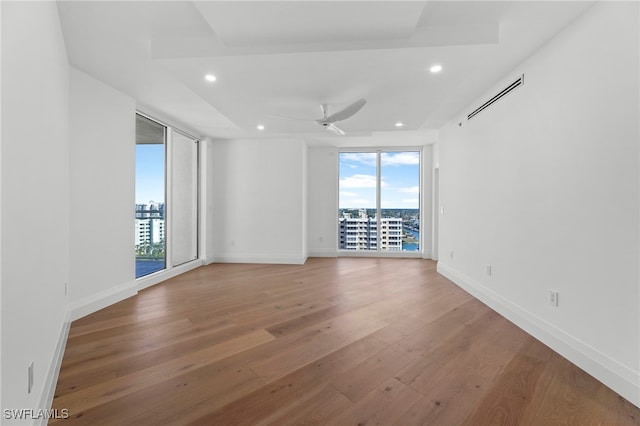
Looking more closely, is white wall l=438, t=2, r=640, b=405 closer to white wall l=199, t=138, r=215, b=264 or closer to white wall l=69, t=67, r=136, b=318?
white wall l=69, t=67, r=136, b=318

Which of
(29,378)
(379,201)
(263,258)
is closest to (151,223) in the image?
(263,258)

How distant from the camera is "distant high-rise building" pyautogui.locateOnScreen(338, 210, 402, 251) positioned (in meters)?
6.24

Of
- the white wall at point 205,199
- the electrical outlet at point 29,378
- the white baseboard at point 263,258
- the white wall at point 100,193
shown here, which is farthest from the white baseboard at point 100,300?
the white baseboard at point 263,258

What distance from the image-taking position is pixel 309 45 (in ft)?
6.97

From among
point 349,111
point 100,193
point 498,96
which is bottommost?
point 100,193

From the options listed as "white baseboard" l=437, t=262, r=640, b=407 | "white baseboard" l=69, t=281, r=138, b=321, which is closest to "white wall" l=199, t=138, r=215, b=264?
"white baseboard" l=69, t=281, r=138, b=321

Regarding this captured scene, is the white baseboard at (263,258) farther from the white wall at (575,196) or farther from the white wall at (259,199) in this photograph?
the white wall at (575,196)

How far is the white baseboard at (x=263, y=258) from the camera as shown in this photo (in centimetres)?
538

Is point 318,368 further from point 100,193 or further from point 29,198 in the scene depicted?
point 100,193

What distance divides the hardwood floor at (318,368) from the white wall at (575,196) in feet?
0.91

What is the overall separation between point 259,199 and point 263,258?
1294 millimetres

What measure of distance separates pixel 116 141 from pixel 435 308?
14.5ft

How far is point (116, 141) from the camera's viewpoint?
310cm

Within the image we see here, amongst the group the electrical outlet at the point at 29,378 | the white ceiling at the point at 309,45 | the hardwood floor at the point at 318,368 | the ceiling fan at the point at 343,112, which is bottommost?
the hardwood floor at the point at 318,368
